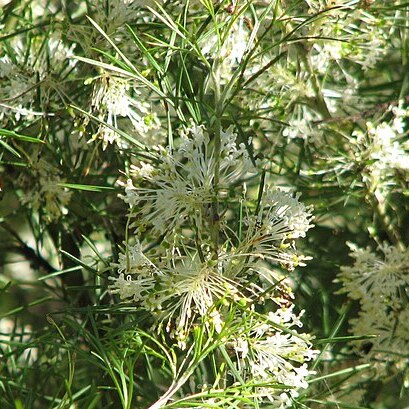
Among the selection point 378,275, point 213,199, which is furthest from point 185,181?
point 378,275

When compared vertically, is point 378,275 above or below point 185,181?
below

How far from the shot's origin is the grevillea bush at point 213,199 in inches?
17.1

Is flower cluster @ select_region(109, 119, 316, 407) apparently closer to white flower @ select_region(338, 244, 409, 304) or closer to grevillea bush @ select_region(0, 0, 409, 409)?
grevillea bush @ select_region(0, 0, 409, 409)

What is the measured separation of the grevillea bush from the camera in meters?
0.43

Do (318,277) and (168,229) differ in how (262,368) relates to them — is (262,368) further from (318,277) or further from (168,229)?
(318,277)

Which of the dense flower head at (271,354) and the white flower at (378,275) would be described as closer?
the dense flower head at (271,354)

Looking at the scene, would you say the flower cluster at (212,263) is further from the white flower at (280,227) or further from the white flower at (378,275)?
the white flower at (378,275)

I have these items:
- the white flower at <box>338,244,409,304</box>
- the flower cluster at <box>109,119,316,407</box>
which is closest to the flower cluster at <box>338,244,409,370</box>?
the white flower at <box>338,244,409,304</box>

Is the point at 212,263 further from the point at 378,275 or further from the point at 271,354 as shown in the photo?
the point at 378,275

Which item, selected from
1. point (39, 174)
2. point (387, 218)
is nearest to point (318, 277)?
point (387, 218)

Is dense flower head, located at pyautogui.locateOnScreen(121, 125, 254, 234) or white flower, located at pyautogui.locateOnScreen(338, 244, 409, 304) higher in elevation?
dense flower head, located at pyautogui.locateOnScreen(121, 125, 254, 234)

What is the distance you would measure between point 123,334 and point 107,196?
0.26 m

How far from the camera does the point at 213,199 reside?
436 millimetres

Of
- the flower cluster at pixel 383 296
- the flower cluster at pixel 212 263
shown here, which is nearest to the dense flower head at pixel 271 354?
the flower cluster at pixel 212 263
